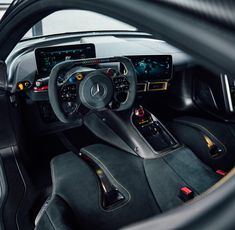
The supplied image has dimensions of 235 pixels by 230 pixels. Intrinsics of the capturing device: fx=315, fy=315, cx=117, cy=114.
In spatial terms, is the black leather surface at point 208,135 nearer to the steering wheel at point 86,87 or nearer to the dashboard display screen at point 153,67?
the dashboard display screen at point 153,67

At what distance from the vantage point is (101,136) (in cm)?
269

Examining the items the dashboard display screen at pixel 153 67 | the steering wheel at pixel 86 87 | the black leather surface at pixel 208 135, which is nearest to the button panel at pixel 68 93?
the steering wheel at pixel 86 87

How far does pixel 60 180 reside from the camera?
76.6 inches

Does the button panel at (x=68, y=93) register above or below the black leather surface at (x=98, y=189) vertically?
above

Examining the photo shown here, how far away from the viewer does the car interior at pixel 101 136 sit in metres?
1.85

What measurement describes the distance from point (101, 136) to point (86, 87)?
0.80 metres

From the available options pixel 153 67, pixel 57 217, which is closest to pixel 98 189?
pixel 57 217

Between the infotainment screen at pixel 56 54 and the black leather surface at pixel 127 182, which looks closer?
the black leather surface at pixel 127 182

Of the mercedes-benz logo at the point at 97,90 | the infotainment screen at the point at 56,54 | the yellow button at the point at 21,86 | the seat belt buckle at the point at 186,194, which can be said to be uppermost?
the infotainment screen at the point at 56,54

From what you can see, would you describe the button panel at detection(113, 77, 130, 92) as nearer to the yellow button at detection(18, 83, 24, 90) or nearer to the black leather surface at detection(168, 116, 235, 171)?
the yellow button at detection(18, 83, 24, 90)

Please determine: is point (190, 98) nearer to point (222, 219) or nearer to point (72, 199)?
point (72, 199)

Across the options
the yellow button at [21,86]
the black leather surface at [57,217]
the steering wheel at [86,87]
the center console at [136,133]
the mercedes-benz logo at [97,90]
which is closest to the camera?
the black leather surface at [57,217]

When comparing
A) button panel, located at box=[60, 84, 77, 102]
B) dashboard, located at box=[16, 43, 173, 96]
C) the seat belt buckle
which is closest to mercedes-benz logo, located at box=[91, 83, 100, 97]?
button panel, located at box=[60, 84, 77, 102]

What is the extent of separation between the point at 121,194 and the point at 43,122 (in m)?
1.11
